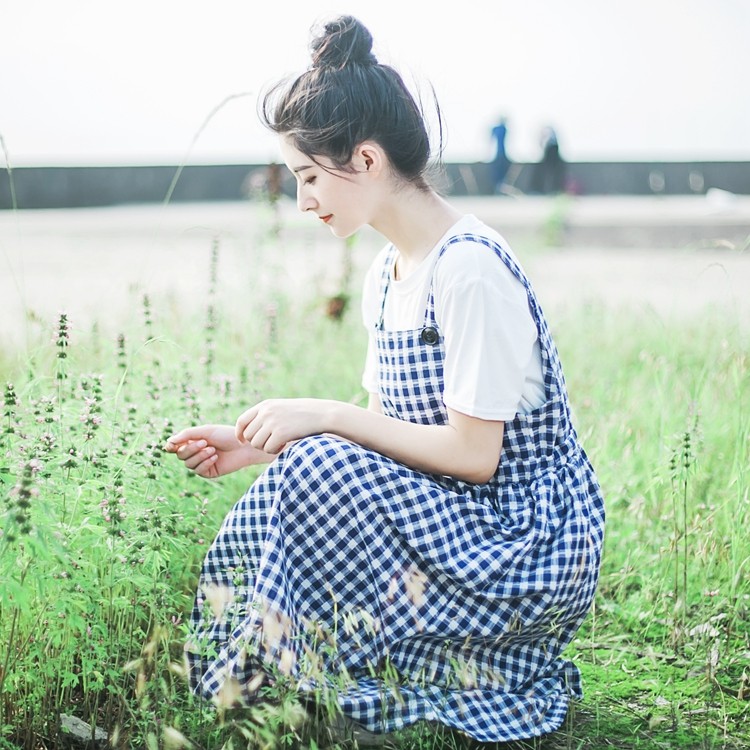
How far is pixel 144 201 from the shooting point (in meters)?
16.3

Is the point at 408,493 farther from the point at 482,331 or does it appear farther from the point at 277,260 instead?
the point at 277,260

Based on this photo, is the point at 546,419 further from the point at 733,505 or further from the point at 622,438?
the point at 622,438

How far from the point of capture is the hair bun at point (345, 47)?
76.0 inches

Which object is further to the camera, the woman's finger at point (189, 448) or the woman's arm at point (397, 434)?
the woman's finger at point (189, 448)

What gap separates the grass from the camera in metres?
1.67

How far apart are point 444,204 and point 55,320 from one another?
2.54 ft

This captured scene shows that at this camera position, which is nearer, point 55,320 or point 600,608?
point 55,320

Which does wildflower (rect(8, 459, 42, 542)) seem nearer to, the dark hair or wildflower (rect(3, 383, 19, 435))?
wildflower (rect(3, 383, 19, 435))

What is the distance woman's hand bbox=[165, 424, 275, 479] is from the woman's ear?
0.58m

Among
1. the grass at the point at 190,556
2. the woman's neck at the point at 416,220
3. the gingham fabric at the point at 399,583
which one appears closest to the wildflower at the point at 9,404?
the grass at the point at 190,556

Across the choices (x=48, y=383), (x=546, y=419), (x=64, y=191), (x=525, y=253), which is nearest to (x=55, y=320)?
(x=48, y=383)

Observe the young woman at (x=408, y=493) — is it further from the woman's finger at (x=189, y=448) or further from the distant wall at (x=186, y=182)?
the distant wall at (x=186, y=182)

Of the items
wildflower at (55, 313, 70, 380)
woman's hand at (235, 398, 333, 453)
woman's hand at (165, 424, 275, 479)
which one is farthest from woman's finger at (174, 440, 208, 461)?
wildflower at (55, 313, 70, 380)

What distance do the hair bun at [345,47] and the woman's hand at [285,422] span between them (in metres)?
0.65
